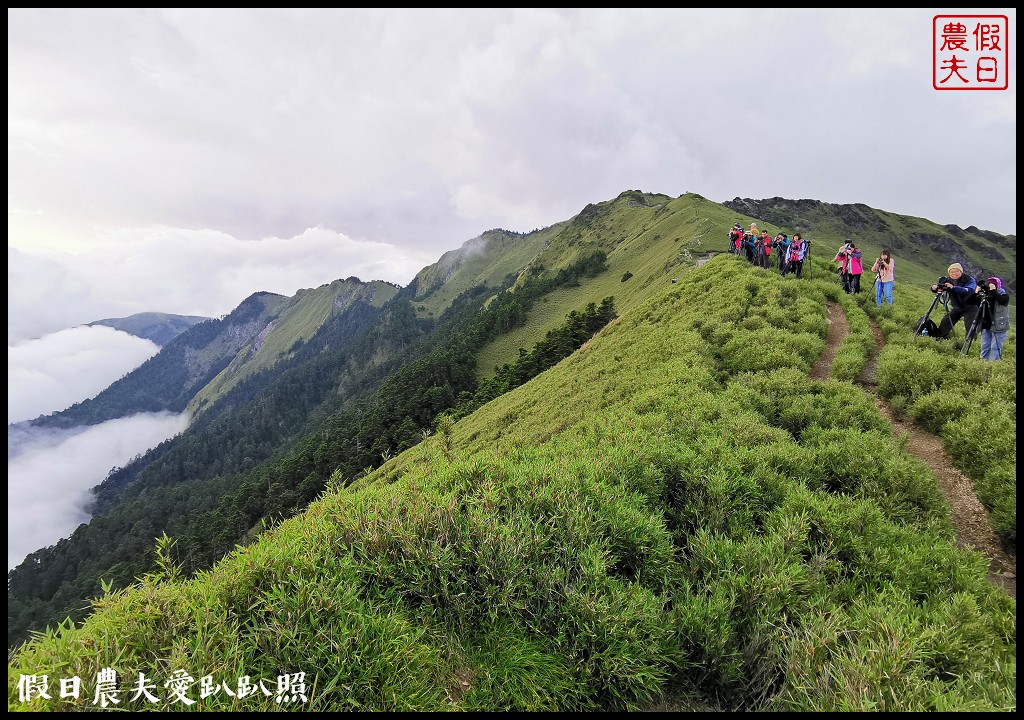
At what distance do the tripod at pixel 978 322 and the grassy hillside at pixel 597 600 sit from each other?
5894 millimetres

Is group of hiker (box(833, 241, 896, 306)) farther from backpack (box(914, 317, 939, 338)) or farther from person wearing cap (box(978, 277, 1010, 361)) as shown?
person wearing cap (box(978, 277, 1010, 361))

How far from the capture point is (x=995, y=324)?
450 inches

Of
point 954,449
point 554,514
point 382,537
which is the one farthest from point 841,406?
point 382,537

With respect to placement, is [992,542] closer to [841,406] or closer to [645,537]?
[841,406]

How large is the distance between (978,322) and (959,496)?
20.4 feet

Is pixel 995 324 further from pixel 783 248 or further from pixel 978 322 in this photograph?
pixel 783 248

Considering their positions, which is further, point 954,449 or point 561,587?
point 954,449

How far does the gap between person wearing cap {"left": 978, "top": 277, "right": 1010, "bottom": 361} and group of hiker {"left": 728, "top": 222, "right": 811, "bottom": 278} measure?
30.7 feet

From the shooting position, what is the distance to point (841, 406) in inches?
413

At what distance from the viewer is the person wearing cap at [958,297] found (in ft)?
40.1

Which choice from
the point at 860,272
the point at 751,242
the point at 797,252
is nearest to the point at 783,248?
the point at 797,252

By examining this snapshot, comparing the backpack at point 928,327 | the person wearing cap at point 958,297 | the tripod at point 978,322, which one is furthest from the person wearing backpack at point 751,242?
the tripod at point 978,322

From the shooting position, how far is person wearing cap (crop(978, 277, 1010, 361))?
37.2 ft

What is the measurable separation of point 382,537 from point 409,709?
79.1 inches
